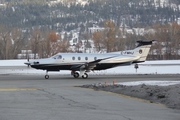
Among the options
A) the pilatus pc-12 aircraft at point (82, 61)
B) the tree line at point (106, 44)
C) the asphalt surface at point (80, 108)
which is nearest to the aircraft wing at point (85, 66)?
the pilatus pc-12 aircraft at point (82, 61)

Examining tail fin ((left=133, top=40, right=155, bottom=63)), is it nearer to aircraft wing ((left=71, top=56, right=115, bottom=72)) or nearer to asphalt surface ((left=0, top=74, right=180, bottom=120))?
aircraft wing ((left=71, top=56, right=115, bottom=72))

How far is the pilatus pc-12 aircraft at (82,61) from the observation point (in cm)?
3612

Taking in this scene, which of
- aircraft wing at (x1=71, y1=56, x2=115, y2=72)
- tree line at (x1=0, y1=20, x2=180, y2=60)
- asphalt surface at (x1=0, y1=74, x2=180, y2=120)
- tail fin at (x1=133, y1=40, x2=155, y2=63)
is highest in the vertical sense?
tree line at (x1=0, y1=20, x2=180, y2=60)

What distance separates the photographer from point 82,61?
37.2m

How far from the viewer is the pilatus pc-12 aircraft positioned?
36125 mm

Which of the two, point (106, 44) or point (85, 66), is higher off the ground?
point (106, 44)

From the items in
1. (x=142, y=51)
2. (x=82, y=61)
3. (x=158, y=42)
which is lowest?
(x=82, y=61)

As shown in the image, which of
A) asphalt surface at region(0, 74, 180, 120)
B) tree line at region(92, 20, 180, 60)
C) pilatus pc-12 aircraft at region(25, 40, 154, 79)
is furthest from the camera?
tree line at region(92, 20, 180, 60)

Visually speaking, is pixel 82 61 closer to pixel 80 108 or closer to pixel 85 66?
pixel 85 66

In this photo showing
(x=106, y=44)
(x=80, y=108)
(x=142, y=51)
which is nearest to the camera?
(x=80, y=108)

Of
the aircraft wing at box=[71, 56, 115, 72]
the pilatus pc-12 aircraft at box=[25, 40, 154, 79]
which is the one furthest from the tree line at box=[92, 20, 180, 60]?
the aircraft wing at box=[71, 56, 115, 72]

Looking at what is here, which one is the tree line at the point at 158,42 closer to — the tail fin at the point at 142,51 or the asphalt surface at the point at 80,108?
the tail fin at the point at 142,51

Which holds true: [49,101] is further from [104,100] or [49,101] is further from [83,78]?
[83,78]

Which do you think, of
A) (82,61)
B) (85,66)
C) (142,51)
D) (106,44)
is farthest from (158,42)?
(85,66)
